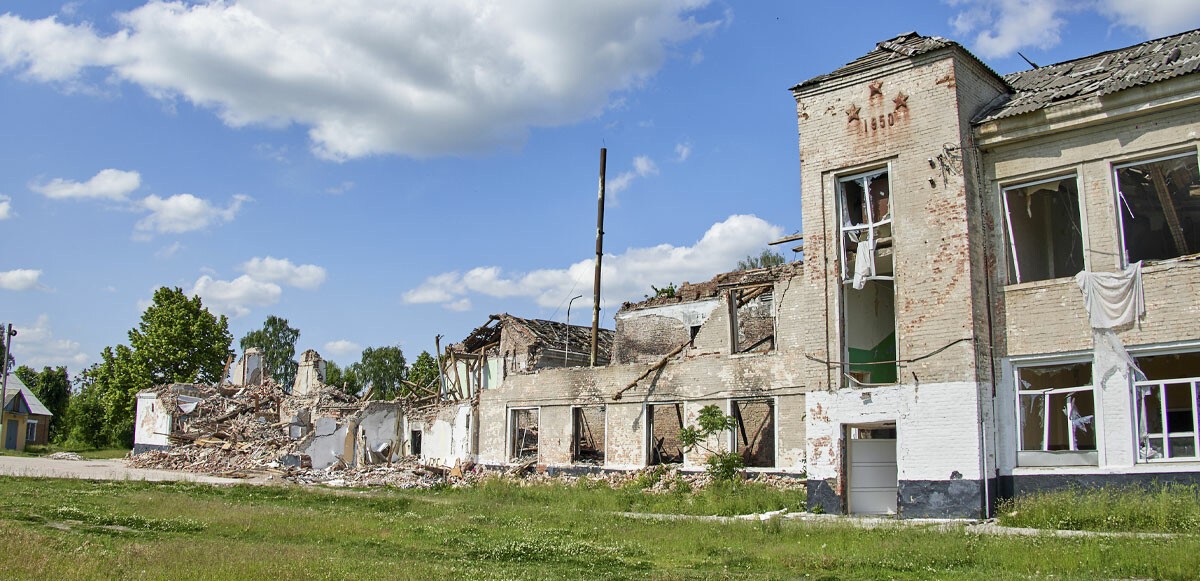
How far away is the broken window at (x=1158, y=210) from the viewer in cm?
1485

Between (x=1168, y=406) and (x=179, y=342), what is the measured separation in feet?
147

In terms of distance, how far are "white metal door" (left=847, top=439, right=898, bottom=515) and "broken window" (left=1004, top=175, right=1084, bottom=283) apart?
399 cm

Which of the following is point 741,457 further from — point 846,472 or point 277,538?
point 277,538

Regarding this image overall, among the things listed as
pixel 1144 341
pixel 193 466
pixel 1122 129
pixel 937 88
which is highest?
pixel 937 88

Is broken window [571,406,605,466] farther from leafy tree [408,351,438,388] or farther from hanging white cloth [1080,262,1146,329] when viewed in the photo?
leafy tree [408,351,438,388]

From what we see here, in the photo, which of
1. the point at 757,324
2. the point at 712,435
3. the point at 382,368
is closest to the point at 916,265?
the point at 712,435

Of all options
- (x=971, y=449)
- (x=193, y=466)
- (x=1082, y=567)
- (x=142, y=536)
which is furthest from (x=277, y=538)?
(x=193, y=466)

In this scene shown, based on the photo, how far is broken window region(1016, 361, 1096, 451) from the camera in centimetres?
1484

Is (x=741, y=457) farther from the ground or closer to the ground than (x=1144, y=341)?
closer to the ground

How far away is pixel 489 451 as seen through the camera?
26.1 meters

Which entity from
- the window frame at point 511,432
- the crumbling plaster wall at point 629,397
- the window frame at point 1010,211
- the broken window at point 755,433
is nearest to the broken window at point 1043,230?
the window frame at point 1010,211

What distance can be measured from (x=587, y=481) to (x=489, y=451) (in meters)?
→ 4.87

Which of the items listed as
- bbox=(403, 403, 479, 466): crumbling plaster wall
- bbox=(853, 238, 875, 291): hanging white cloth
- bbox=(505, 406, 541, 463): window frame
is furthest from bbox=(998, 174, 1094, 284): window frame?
bbox=(403, 403, 479, 466): crumbling plaster wall

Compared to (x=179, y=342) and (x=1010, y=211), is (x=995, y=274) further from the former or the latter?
(x=179, y=342)
